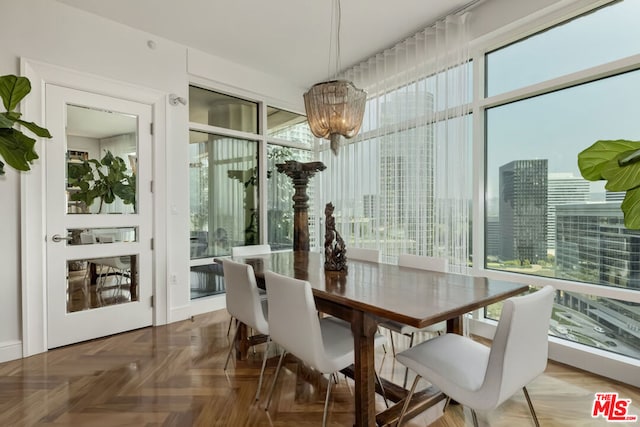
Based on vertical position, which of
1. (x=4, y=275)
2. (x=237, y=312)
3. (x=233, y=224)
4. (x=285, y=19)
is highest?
(x=285, y=19)

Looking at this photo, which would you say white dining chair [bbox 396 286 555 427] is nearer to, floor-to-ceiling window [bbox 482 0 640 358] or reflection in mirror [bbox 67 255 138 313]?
floor-to-ceiling window [bbox 482 0 640 358]

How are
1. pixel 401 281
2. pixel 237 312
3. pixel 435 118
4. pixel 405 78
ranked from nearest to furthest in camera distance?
pixel 401 281
pixel 237 312
pixel 435 118
pixel 405 78

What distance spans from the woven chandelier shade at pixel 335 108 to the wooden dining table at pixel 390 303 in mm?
1014

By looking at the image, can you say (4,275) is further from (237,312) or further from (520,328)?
(520,328)

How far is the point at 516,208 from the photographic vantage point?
120 inches

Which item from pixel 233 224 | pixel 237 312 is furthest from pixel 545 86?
pixel 233 224

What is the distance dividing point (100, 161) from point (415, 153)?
3197mm

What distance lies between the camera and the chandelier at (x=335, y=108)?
2256mm

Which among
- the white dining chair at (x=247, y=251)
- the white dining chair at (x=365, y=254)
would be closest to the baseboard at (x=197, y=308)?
the white dining chair at (x=247, y=251)

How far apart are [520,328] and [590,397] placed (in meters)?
1.44

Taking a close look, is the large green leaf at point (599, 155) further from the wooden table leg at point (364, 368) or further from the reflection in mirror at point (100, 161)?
the reflection in mirror at point (100, 161)

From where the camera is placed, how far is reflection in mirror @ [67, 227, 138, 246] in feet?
9.99

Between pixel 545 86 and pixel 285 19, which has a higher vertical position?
pixel 285 19

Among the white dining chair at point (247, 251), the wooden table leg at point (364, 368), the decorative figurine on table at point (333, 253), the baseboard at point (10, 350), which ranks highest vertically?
the decorative figurine on table at point (333, 253)
